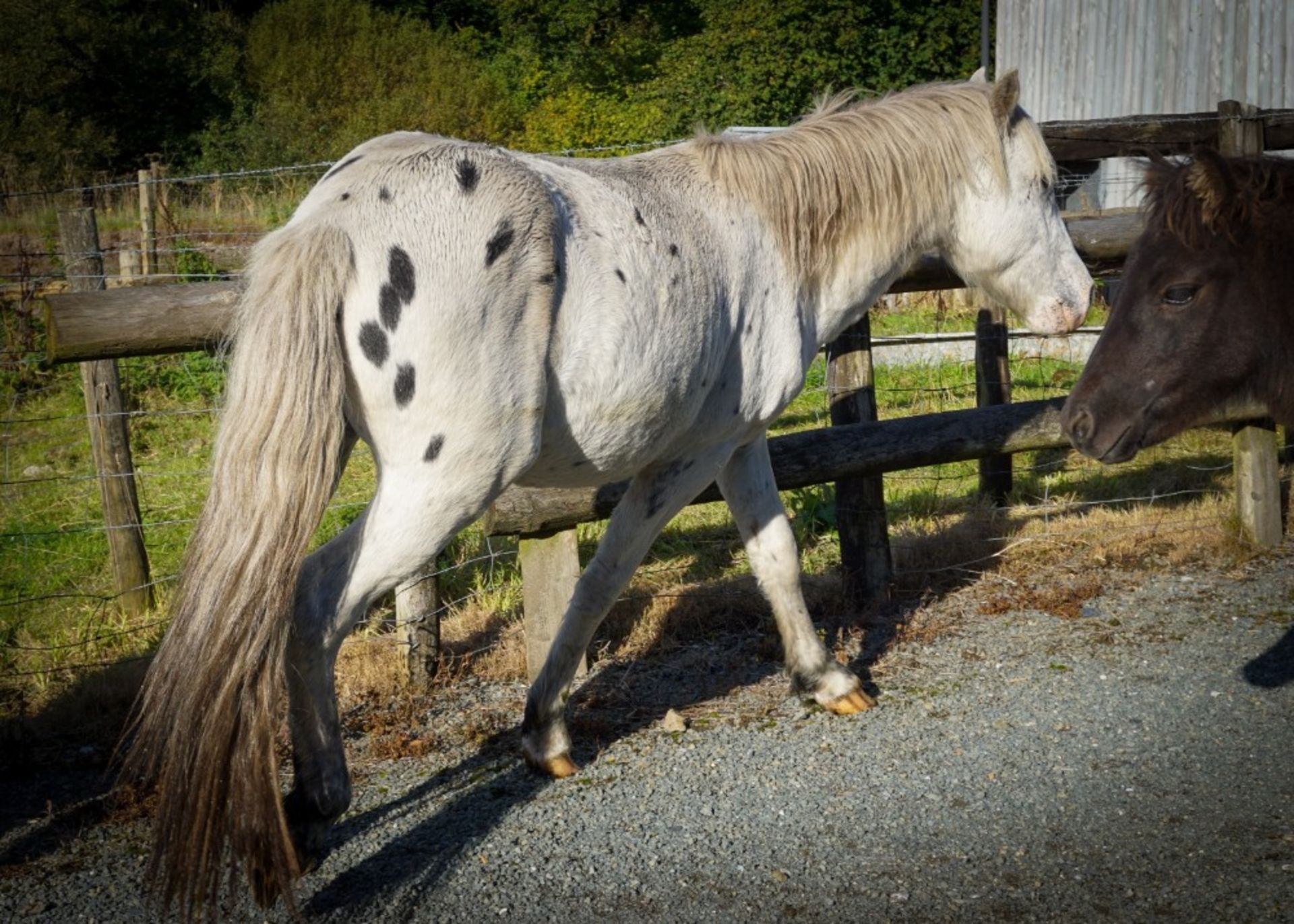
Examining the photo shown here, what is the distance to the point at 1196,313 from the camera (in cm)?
340

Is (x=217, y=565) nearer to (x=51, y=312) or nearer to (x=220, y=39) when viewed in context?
(x=51, y=312)

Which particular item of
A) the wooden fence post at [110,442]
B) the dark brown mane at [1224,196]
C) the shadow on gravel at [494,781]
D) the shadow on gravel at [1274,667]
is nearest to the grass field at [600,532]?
the wooden fence post at [110,442]

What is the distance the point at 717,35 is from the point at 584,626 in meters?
23.5

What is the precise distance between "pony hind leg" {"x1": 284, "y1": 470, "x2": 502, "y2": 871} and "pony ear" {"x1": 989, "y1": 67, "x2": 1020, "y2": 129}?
8.09 ft

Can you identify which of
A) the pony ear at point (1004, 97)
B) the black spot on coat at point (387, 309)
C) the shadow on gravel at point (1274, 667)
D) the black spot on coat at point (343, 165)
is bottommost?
the shadow on gravel at point (1274, 667)

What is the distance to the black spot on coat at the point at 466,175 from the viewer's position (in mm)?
2867

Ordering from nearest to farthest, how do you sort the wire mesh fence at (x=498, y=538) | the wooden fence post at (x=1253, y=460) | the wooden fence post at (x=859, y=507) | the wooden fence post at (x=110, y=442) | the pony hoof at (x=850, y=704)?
1. the pony hoof at (x=850, y=704)
2. the wire mesh fence at (x=498, y=538)
3. the wooden fence post at (x=110, y=442)
4. the wooden fence post at (x=859, y=507)
5. the wooden fence post at (x=1253, y=460)

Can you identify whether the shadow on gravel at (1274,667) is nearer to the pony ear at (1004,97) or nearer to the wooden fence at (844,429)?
the wooden fence at (844,429)

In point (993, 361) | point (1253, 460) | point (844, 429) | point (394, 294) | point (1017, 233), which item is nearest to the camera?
point (394, 294)

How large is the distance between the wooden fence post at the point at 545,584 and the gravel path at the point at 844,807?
0.27m

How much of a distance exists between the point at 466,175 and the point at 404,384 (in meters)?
0.60

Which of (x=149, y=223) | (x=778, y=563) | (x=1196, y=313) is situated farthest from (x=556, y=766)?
(x=149, y=223)

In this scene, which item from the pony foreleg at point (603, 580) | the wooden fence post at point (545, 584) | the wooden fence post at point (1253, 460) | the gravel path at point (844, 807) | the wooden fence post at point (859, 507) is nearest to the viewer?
the gravel path at point (844, 807)

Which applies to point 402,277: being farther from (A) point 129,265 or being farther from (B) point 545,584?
(A) point 129,265
